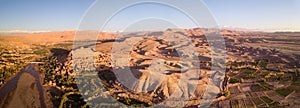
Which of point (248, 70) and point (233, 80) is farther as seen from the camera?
point (248, 70)

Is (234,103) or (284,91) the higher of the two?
(234,103)

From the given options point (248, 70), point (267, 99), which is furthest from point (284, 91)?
point (248, 70)

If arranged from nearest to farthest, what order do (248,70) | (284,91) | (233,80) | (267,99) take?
(267,99), (284,91), (233,80), (248,70)

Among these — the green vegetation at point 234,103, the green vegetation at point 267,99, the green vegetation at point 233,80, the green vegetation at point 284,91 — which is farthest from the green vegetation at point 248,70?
the green vegetation at point 234,103

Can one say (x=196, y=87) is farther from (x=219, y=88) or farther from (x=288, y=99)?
(x=288, y=99)

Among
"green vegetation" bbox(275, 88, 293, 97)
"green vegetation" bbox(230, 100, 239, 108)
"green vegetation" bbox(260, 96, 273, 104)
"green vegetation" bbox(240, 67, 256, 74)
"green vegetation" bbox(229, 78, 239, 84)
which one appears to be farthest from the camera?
"green vegetation" bbox(240, 67, 256, 74)

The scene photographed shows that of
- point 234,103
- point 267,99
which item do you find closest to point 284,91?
point 267,99

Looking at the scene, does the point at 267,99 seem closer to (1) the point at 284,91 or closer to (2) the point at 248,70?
(1) the point at 284,91

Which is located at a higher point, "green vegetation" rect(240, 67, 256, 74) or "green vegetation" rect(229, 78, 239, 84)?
"green vegetation" rect(229, 78, 239, 84)

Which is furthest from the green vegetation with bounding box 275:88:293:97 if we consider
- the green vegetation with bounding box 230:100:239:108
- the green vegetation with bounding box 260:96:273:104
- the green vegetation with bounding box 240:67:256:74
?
the green vegetation with bounding box 240:67:256:74

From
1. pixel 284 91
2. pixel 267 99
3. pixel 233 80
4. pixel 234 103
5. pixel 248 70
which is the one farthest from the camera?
pixel 248 70

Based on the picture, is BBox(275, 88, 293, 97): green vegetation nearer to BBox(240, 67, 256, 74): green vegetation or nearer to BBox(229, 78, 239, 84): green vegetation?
BBox(229, 78, 239, 84): green vegetation
